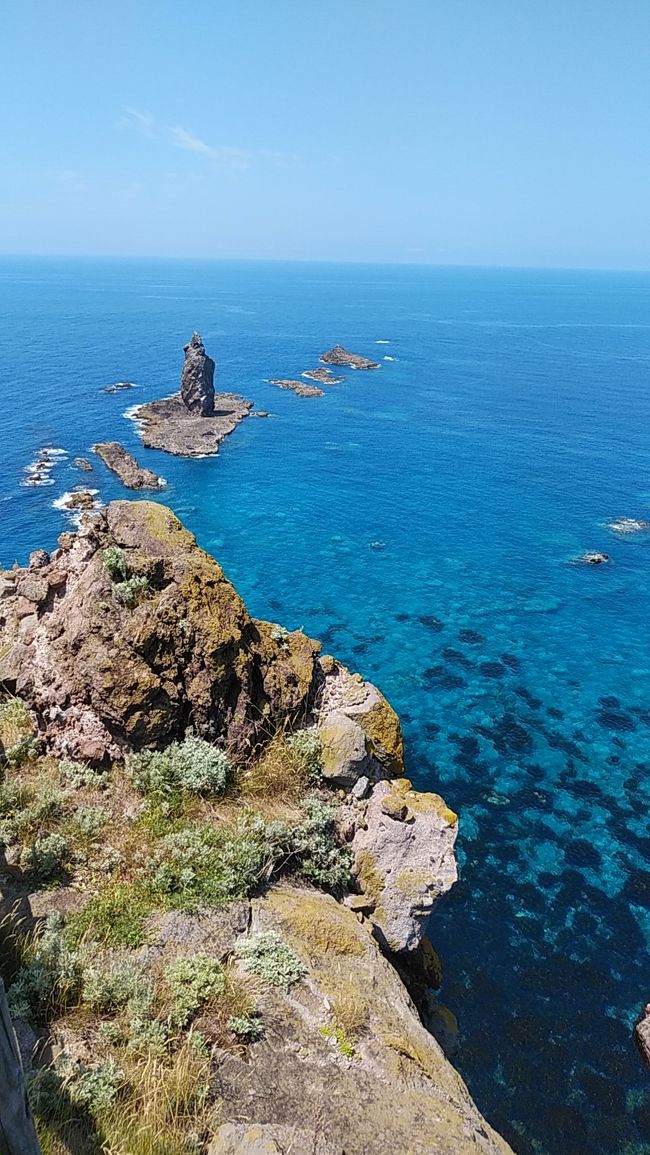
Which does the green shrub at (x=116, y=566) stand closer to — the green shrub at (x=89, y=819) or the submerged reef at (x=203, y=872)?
the submerged reef at (x=203, y=872)

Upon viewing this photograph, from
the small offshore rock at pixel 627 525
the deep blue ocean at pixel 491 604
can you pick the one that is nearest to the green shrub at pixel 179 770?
the deep blue ocean at pixel 491 604

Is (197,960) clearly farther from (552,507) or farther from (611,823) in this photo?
(552,507)

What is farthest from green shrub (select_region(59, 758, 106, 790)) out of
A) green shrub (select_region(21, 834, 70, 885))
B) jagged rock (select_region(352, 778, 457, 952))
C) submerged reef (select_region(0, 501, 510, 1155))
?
jagged rock (select_region(352, 778, 457, 952))

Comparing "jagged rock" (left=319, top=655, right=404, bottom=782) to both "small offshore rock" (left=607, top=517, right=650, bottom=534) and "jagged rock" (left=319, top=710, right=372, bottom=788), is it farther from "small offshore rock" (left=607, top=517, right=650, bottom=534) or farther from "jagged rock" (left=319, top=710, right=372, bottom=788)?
"small offshore rock" (left=607, top=517, right=650, bottom=534)

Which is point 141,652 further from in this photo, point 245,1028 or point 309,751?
point 245,1028

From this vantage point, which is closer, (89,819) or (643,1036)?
(89,819)

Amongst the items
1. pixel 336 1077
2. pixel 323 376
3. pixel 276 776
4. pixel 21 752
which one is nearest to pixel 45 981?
pixel 336 1077
